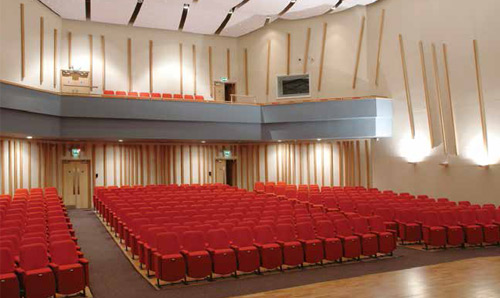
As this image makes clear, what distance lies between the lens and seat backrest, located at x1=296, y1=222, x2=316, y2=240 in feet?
24.1

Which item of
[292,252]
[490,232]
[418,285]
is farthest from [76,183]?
[418,285]

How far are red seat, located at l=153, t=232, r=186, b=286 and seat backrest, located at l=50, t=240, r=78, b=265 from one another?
3.41 ft

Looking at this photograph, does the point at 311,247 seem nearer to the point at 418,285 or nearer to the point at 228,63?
the point at 418,285

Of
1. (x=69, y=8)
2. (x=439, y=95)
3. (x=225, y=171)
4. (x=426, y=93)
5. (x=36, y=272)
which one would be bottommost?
(x=36, y=272)

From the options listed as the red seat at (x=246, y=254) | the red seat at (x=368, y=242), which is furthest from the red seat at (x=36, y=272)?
the red seat at (x=368, y=242)

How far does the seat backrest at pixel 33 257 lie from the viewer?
215 inches

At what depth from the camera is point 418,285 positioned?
564 cm

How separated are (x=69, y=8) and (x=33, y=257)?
12.6 meters

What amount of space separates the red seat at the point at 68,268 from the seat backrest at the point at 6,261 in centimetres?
44

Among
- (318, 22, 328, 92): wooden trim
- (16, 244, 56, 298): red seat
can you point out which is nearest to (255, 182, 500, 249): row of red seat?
(16, 244, 56, 298): red seat

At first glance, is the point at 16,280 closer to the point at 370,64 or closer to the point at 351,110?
the point at 351,110

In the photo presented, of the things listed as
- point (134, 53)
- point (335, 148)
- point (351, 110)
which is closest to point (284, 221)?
point (351, 110)

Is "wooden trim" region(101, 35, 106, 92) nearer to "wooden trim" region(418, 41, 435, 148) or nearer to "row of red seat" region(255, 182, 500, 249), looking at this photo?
"row of red seat" region(255, 182, 500, 249)

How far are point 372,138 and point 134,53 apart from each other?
9757 mm
